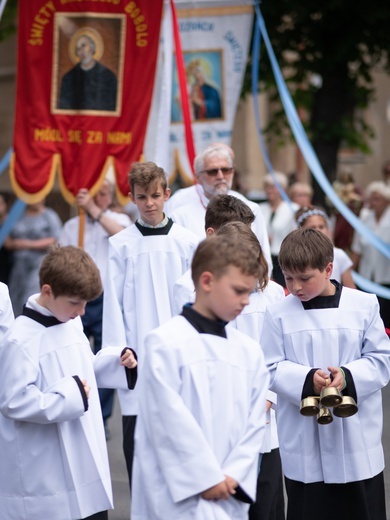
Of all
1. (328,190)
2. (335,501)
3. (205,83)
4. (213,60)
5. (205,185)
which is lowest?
(335,501)

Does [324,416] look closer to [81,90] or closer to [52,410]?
[52,410]

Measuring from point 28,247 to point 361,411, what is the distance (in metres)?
6.78

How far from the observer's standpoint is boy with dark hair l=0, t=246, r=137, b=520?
4.34 m

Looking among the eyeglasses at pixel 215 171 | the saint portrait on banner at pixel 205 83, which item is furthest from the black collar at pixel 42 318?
the saint portrait on banner at pixel 205 83

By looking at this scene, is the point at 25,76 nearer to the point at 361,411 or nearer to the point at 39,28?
the point at 39,28

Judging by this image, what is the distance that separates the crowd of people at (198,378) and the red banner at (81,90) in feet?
8.81

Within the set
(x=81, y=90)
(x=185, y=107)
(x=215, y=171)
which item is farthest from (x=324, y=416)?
(x=81, y=90)

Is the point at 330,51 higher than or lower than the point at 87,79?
higher

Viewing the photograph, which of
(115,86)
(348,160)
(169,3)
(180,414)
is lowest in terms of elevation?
(348,160)

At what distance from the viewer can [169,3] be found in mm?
9141

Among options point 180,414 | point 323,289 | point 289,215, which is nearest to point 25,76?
point 289,215

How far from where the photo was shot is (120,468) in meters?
7.46

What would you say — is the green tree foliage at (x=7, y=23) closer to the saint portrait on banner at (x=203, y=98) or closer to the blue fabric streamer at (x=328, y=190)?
the saint portrait on banner at (x=203, y=98)

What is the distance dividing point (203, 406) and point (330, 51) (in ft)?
38.6
